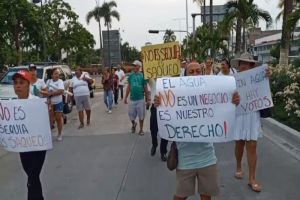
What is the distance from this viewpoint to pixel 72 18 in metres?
44.8

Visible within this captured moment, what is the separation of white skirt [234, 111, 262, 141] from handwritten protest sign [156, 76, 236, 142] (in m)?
1.70

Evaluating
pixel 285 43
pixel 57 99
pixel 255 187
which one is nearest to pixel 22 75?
pixel 255 187

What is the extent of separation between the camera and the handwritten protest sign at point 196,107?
16.0ft

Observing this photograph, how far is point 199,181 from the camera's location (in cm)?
484

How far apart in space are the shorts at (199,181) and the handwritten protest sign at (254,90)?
6.48ft

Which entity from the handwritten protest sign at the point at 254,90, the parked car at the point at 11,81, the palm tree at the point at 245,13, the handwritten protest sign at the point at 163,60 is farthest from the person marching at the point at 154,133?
the palm tree at the point at 245,13

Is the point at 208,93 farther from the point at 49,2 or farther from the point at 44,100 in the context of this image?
the point at 49,2

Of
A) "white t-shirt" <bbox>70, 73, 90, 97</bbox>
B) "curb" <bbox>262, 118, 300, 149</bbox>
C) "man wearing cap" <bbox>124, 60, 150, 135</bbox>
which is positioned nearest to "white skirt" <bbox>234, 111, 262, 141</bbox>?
"curb" <bbox>262, 118, 300, 149</bbox>

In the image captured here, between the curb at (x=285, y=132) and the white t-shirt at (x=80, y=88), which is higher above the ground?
the white t-shirt at (x=80, y=88)

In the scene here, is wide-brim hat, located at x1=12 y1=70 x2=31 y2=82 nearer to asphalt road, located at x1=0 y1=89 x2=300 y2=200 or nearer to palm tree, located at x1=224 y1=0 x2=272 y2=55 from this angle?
asphalt road, located at x1=0 y1=89 x2=300 y2=200

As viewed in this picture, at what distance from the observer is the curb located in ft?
31.0

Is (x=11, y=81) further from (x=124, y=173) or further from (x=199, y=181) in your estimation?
(x=199, y=181)

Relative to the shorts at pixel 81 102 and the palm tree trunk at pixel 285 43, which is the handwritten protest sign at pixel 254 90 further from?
the palm tree trunk at pixel 285 43

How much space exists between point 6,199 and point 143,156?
3101 millimetres
